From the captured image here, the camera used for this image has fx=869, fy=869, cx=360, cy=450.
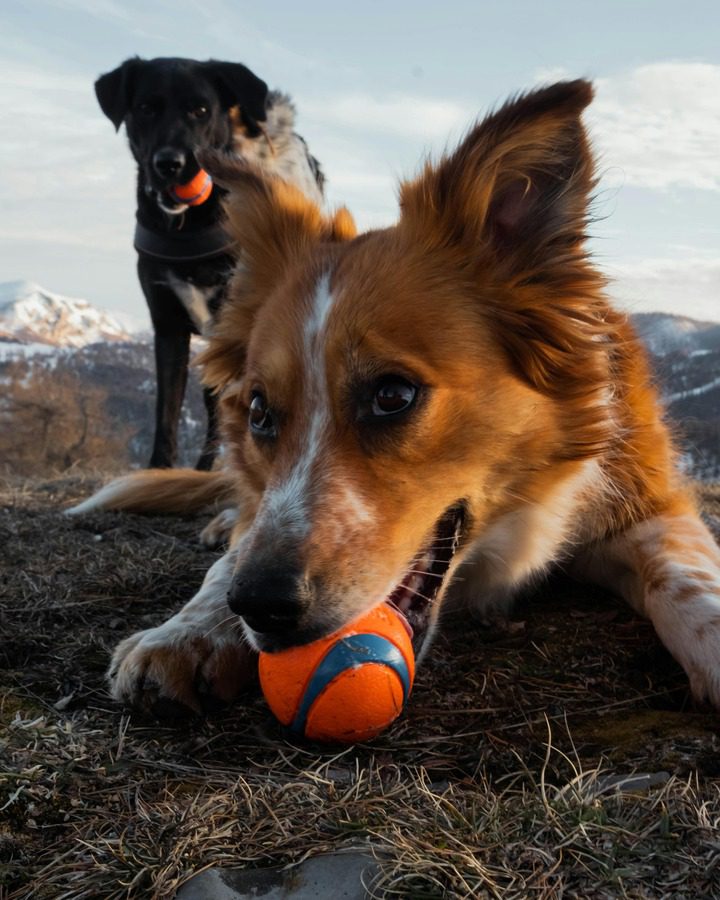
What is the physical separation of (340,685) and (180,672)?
573 millimetres

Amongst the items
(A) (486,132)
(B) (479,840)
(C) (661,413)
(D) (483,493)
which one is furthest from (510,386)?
(B) (479,840)

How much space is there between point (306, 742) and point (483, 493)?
941 millimetres

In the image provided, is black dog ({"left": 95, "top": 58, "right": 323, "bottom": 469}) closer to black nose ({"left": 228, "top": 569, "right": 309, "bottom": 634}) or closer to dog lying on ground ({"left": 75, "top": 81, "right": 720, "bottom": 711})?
dog lying on ground ({"left": 75, "top": 81, "right": 720, "bottom": 711})

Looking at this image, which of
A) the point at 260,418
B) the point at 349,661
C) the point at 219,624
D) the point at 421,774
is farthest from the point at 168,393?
the point at 421,774

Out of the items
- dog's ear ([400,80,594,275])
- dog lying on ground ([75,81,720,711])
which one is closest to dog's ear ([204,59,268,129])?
dog lying on ground ([75,81,720,711])

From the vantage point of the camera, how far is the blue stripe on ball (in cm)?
211

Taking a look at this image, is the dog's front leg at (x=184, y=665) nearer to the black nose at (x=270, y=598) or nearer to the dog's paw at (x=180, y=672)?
the dog's paw at (x=180, y=672)

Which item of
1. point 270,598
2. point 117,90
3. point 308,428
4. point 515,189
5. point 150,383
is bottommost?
point 150,383

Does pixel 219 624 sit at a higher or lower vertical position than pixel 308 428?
lower

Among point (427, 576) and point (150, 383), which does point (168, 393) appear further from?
point (150, 383)

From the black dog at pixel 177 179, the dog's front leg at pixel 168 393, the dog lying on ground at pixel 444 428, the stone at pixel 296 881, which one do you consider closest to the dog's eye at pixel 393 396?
the dog lying on ground at pixel 444 428

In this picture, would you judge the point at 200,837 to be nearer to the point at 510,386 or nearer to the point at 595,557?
the point at 510,386

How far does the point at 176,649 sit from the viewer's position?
2.51 m

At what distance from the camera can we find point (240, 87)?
6.90 metres
